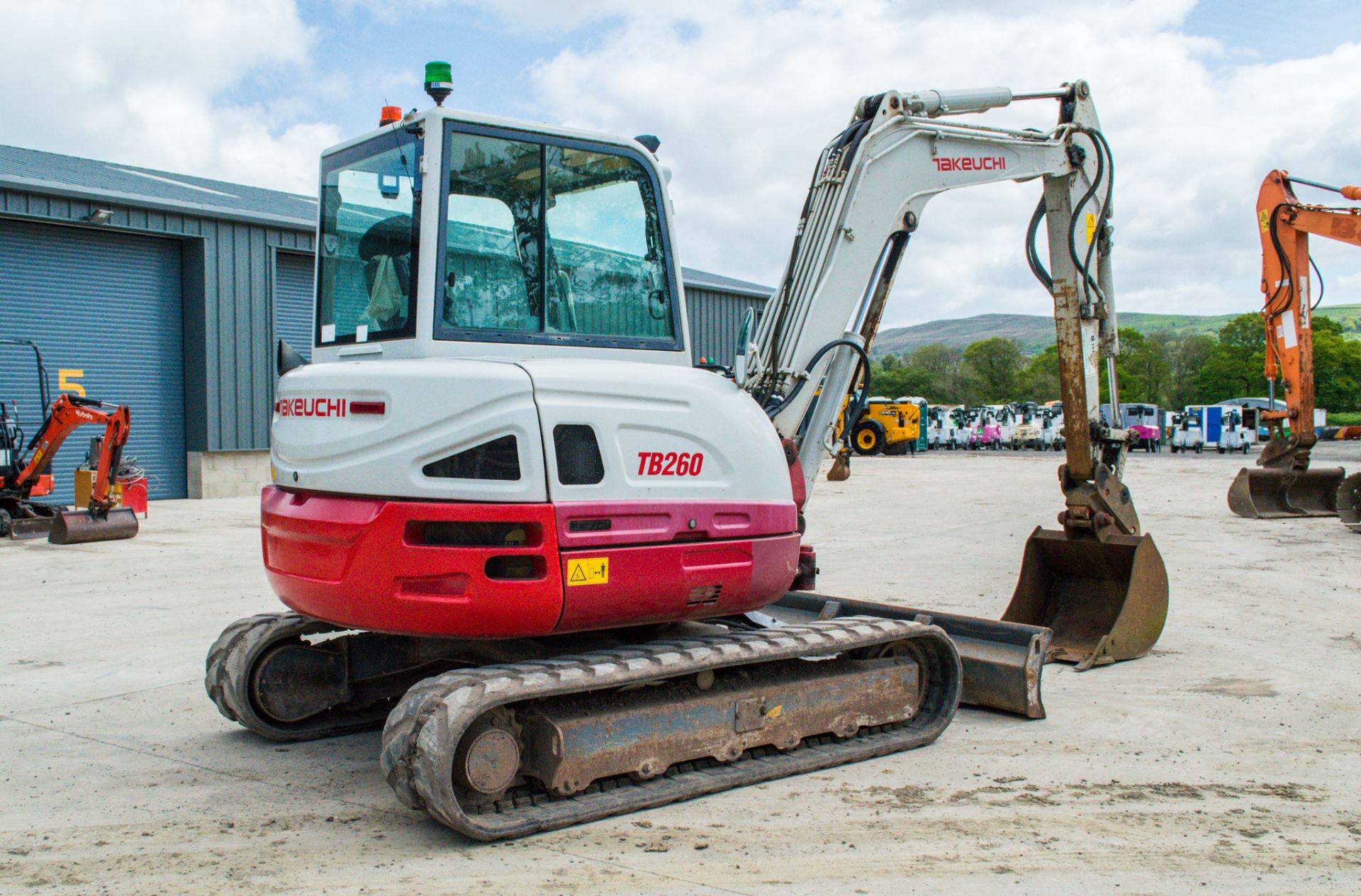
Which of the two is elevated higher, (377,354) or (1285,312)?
(1285,312)

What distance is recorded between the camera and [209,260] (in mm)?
22188

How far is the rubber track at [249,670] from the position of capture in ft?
20.0

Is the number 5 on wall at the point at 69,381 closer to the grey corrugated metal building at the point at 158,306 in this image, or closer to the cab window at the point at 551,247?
the grey corrugated metal building at the point at 158,306

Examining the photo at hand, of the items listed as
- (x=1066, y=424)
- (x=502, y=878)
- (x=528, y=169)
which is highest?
(x=528, y=169)

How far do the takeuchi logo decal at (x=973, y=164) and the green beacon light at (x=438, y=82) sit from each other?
10.8ft

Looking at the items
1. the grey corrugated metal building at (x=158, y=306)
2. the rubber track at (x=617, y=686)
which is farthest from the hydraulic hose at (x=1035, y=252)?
the grey corrugated metal building at (x=158, y=306)

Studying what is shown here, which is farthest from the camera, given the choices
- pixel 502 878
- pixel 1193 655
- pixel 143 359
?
pixel 143 359

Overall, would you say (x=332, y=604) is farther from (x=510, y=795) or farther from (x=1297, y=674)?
(x=1297, y=674)

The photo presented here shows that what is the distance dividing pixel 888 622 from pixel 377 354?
9.67ft

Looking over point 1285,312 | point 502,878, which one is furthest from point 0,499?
point 1285,312

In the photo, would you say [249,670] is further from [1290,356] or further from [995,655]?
[1290,356]

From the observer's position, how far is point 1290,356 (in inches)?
680

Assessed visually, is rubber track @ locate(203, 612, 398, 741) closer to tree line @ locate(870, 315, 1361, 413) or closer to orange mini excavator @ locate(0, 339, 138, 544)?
orange mini excavator @ locate(0, 339, 138, 544)

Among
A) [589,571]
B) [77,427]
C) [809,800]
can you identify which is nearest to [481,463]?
[589,571]
